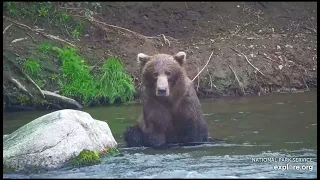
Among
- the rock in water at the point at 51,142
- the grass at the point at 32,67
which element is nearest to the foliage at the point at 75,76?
the grass at the point at 32,67

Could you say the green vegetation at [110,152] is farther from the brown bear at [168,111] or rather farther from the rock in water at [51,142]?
the brown bear at [168,111]

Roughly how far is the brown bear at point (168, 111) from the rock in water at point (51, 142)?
2.84 ft

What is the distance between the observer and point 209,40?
1723cm

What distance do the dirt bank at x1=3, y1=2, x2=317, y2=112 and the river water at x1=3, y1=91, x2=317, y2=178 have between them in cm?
148

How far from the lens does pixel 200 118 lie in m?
9.96

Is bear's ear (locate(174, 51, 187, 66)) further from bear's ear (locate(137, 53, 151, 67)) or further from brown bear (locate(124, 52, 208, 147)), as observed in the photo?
bear's ear (locate(137, 53, 151, 67))

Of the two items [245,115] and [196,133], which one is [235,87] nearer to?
[245,115]

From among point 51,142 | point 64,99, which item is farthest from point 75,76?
point 51,142

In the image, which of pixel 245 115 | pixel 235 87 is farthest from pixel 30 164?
pixel 235 87

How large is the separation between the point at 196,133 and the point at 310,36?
28.1ft

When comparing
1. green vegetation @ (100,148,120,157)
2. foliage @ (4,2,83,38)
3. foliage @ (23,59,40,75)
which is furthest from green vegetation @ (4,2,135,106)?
green vegetation @ (100,148,120,157)

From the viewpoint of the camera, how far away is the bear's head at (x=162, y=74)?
955 centimetres

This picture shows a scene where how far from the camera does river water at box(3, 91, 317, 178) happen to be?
7.81 m

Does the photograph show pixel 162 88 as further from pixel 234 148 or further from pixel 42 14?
pixel 42 14
